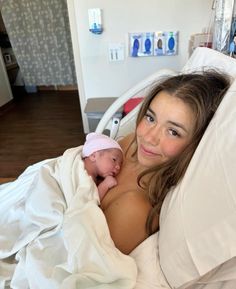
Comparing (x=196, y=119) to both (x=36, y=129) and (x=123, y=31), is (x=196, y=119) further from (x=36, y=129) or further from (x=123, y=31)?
(x=36, y=129)

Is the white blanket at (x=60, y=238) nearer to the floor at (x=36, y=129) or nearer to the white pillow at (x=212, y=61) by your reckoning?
the white pillow at (x=212, y=61)

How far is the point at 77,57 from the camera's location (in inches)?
83.2

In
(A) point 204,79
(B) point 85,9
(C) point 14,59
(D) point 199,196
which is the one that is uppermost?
(B) point 85,9

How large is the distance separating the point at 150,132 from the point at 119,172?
27cm

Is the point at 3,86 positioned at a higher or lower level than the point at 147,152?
Result: lower

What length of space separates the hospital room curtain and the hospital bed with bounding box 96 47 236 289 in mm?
3778

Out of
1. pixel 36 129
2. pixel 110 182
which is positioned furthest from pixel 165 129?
pixel 36 129

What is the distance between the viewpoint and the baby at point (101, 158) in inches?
39.3

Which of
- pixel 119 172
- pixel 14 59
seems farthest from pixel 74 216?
pixel 14 59

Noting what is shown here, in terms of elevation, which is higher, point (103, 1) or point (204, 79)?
point (103, 1)

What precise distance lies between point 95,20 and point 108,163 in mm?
1340

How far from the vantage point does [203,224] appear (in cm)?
54

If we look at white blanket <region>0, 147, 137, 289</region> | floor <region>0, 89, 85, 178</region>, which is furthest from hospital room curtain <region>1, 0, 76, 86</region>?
white blanket <region>0, 147, 137, 289</region>

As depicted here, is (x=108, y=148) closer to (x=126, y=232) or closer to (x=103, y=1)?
(x=126, y=232)
